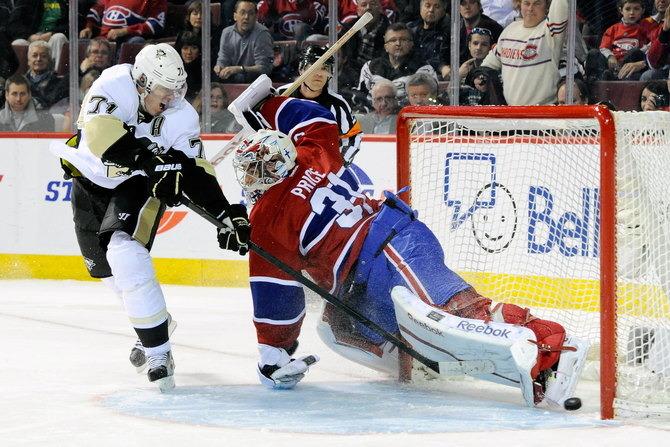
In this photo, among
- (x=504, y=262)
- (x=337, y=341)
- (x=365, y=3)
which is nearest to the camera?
(x=337, y=341)

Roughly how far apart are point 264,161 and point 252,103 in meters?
0.36

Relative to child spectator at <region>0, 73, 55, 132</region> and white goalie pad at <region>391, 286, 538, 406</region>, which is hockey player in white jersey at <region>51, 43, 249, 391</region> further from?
child spectator at <region>0, 73, 55, 132</region>

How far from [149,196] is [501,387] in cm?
116

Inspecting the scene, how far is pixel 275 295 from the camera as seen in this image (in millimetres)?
3447

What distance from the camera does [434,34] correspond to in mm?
5711

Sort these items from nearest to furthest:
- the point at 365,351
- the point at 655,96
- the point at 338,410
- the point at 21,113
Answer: the point at 338,410 < the point at 365,351 < the point at 655,96 < the point at 21,113

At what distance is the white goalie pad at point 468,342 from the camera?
3.16 metres

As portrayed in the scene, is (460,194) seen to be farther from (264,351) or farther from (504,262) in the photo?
(264,351)

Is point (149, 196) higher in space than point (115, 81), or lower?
lower

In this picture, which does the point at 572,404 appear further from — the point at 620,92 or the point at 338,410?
the point at 620,92

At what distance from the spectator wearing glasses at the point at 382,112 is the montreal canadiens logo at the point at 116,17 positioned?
4.73ft

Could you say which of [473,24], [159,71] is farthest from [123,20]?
[159,71]

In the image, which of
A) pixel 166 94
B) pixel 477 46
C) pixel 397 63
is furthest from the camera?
pixel 397 63

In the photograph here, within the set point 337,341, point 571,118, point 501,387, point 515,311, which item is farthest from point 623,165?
point 337,341
